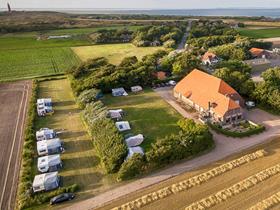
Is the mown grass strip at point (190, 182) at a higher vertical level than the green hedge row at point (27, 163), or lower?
higher

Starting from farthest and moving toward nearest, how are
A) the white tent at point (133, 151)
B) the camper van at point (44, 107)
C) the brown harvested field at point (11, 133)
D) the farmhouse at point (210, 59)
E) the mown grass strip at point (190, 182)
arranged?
the farmhouse at point (210, 59)
the camper van at point (44, 107)
the white tent at point (133, 151)
the brown harvested field at point (11, 133)
the mown grass strip at point (190, 182)

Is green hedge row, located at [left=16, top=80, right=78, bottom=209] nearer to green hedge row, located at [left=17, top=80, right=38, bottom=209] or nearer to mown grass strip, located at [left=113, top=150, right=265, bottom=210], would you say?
green hedge row, located at [left=17, top=80, right=38, bottom=209]

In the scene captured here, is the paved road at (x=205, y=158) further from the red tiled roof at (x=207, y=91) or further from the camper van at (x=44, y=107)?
the camper van at (x=44, y=107)

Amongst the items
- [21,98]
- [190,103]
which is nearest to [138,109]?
[190,103]

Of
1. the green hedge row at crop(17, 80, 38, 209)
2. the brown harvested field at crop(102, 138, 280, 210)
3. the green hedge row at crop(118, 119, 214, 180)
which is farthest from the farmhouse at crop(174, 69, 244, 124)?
the green hedge row at crop(17, 80, 38, 209)

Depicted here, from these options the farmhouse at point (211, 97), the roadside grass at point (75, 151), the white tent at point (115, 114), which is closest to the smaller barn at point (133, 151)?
the roadside grass at point (75, 151)

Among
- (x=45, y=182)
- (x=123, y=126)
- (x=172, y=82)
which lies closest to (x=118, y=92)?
(x=172, y=82)
